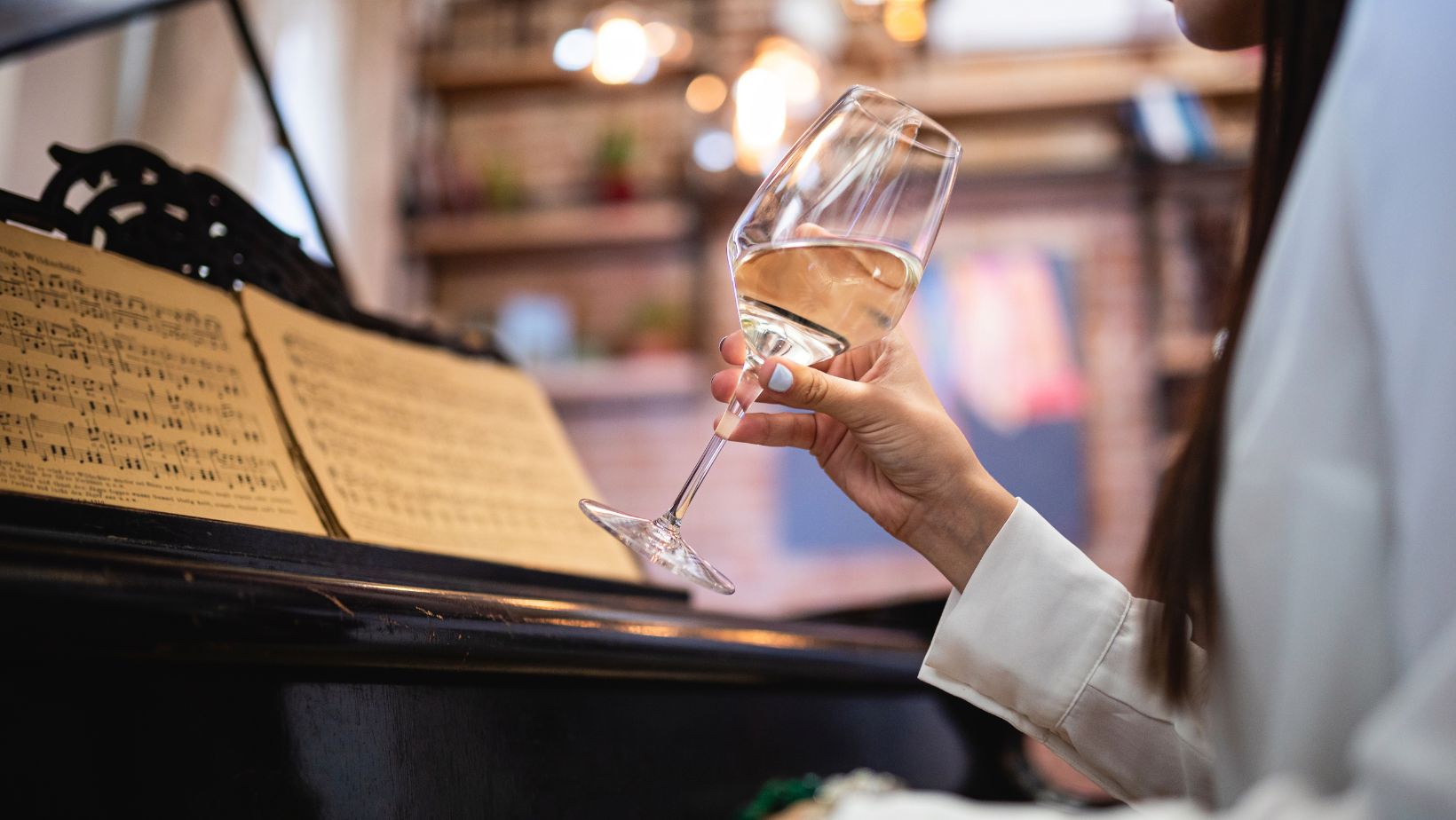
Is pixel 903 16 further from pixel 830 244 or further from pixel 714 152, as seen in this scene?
pixel 830 244

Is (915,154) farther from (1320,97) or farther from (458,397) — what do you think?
(458,397)

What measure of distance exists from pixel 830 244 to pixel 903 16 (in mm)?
1978

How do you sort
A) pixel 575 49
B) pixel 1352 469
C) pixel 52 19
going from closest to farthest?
pixel 1352 469, pixel 52 19, pixel 575 49

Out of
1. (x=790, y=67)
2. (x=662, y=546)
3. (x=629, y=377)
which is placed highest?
(x=790, y=67)

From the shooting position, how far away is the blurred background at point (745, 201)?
3.83 m

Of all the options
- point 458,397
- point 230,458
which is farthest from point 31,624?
point 458,397

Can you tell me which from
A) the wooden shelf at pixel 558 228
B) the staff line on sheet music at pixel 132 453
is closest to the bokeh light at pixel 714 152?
the wooden shelf at pixel 558 228

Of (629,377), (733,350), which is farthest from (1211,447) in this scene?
(629,377)

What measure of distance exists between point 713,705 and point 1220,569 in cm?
65

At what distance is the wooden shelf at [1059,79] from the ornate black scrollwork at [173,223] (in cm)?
335

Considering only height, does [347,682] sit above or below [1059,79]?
below

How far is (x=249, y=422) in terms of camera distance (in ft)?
2.63

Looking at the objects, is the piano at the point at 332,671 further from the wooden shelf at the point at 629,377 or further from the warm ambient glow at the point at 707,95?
the warm ambient glow at the point at 707,95

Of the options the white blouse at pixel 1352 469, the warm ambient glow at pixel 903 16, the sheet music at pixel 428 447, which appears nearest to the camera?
the white blouse at pixel 1352 469
